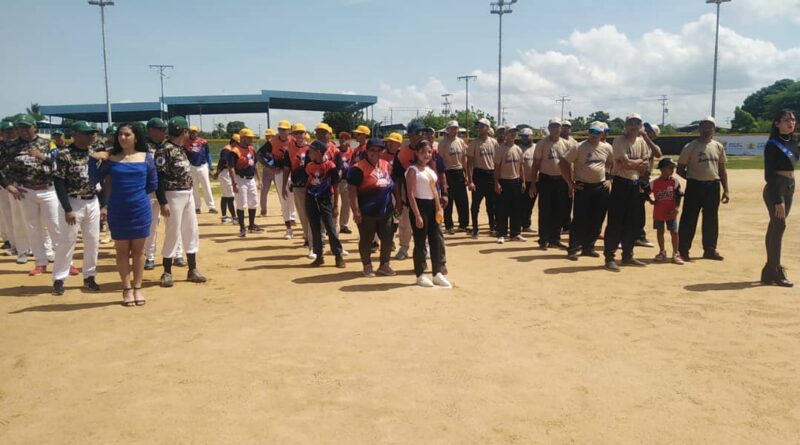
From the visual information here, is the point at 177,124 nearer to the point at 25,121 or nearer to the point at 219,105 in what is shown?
the point at 25,121

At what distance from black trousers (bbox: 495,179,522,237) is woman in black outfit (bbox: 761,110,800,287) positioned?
4.01 meters

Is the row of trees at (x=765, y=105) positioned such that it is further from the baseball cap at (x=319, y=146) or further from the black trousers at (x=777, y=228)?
the baseball cap at (x=319, y=146)

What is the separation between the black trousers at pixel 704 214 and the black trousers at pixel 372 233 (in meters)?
4.53

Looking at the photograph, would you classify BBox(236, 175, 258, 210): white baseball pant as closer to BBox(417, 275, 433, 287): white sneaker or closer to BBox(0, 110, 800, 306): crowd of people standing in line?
BBox(0, 110, 800, 306): crowd of people standing in line

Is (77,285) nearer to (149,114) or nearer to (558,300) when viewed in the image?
(558,300)

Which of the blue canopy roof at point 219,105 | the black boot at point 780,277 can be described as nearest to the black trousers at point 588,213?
the black boot at point 780,277

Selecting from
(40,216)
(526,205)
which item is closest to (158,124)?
(40,216)

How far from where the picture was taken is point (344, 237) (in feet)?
34.7

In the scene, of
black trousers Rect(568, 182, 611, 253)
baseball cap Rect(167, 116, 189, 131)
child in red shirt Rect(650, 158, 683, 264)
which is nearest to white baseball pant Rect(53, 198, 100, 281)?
baseball cap Rect(167, 116, 189, 131)

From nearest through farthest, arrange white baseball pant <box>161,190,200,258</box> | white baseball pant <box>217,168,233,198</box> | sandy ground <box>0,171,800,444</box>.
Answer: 1. sandy ground <box>0,171,800,444</box>
2. white baseball pant <box>161,190,200,258</box>
3. white baseball pant <box>217,168,233,198</box>

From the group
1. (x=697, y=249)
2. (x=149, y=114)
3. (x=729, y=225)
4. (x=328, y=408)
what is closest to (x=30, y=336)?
(x=328, y=408)

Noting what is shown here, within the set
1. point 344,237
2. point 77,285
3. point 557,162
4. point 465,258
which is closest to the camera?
point 77,285

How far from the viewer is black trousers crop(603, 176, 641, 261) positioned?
7715 mm

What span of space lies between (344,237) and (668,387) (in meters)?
7.48
